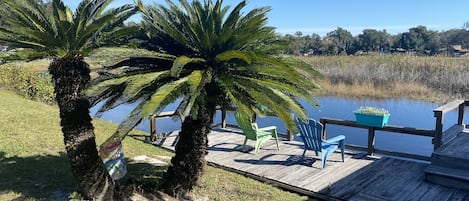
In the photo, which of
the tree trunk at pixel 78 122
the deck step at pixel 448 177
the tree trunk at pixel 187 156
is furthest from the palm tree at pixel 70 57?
the deck step at pixel 448 177

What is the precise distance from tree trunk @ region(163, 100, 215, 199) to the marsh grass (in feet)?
44.8

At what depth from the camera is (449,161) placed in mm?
5660

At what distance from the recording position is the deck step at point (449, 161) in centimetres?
552

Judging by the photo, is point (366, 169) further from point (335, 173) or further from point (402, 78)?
point (402, 78)

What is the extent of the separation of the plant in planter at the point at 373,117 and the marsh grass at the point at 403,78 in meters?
10.3

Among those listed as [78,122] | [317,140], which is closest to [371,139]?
[317,140]

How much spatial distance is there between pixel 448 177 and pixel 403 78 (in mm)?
14993

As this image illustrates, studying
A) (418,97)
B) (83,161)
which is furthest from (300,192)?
(418,97)

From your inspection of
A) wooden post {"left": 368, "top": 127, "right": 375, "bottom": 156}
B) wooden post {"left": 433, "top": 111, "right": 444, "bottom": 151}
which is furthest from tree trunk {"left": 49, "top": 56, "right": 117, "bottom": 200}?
wooden post {"left": 433, "top": 111, "right": 444, "bottom": 151}

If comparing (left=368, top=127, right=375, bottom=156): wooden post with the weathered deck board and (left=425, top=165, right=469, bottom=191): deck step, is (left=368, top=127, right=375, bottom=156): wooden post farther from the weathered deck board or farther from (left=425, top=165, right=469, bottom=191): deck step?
(left=425, top=165, right=469, bottom=191): deck step

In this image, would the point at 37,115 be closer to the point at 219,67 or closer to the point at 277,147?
the point at 277,147

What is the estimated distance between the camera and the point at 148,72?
372cm

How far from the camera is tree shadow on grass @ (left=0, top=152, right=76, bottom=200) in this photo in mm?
3930

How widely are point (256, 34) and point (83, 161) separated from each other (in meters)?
2.07
